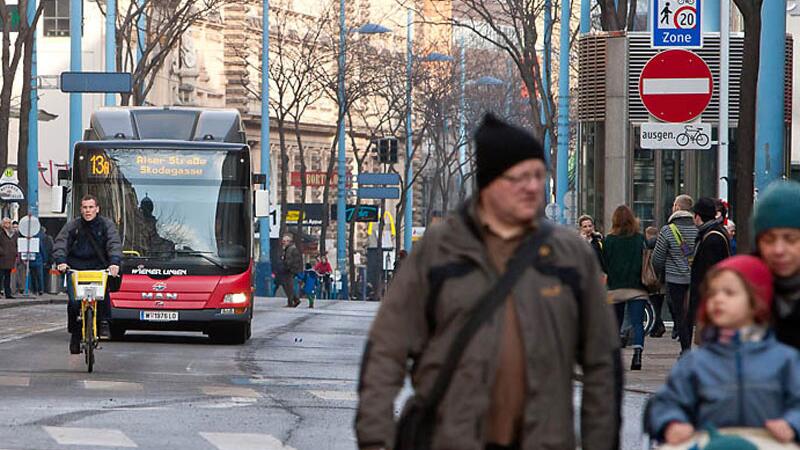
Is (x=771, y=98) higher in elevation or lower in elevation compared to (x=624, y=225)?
higher

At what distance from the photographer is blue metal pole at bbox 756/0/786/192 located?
874 inches

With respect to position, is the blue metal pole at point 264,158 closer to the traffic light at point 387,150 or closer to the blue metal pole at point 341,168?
the blue metal pole at point 341,168

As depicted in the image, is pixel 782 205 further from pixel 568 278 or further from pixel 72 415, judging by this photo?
pixel 72 415

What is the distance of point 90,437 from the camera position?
1315 centimetres

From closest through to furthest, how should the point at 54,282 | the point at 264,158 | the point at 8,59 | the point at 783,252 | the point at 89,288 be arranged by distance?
the point at 783,252
the point at 89,288
the point at 8,59
the point at 54,282
the point at 264,158

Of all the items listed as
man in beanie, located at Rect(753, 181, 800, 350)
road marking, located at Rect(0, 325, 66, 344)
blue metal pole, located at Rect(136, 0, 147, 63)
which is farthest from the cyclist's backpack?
blue metal pole, located at Rect(136, 0, 147, 63)

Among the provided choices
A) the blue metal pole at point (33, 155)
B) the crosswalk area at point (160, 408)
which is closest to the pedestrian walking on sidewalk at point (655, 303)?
the crosswalk area at point (160, 408)

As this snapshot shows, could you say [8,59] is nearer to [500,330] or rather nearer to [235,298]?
[235,298]

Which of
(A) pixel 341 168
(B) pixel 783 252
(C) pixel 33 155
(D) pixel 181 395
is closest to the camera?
(B) pixel 783 252

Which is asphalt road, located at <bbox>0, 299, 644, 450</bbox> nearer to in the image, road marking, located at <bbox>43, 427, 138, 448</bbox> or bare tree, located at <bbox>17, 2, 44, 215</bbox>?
road marking, located at <bbox>43, 427, 138, 448</bbox>

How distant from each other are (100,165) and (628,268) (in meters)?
8.21

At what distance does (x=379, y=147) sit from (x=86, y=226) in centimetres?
3971

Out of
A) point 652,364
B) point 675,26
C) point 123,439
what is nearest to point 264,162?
point 652,364

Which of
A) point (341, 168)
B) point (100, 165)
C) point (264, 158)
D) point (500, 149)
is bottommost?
point (500, 149)
